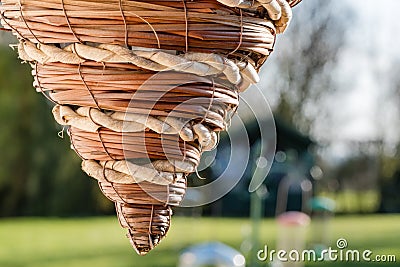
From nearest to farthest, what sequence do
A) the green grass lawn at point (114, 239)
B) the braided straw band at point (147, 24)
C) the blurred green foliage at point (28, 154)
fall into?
the braided straw band at point (147, 24) → the green grass lawn at point (114, 239) → the blurred green foliage at point (28, 154)

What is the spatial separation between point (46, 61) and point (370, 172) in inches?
338

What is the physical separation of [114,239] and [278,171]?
1.83 meters

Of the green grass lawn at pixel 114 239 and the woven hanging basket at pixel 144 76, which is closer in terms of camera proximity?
the woven hanging basket at pixel 144 76

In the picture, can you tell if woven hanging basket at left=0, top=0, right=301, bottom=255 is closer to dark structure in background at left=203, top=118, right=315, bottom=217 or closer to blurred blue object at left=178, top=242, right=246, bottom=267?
blurred blue object at left=178, top=242, right=246, bottom=267

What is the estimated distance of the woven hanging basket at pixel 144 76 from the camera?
0.33 meters

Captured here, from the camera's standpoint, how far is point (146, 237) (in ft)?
1.25

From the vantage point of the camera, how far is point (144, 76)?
34 cm

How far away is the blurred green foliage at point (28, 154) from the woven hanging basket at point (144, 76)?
24.2 ft

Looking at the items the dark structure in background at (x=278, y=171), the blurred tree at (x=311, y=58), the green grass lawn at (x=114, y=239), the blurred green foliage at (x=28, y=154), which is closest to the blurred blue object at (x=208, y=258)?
the green grass lawn at (x=114, y=239)

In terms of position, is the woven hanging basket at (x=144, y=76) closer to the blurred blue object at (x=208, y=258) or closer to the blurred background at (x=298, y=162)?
the blurred blue object at (x=208, y=258)

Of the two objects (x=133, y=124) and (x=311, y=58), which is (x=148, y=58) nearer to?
(x=133, y=124)

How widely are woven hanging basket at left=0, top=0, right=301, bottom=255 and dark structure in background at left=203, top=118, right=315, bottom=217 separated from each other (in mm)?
4740

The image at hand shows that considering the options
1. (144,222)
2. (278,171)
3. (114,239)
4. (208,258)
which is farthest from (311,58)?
(144,222)

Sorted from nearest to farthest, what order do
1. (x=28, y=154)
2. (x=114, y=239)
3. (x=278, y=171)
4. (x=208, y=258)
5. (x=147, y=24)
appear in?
(x=147, y=24) < (x=208, y=258) < (x=114, y=239) < (x=278, y=171) < (x=28, y=154)
